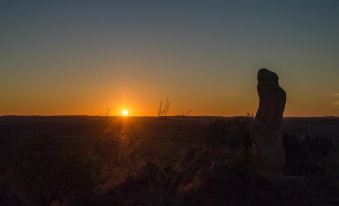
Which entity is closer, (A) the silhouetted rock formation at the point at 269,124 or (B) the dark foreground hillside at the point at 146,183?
(B) the dark foreground hillside at the point at 146,183

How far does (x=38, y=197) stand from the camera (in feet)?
66.2

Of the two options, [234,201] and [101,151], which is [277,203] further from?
[101,151]

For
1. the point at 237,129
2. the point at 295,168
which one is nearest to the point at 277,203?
the point at 295,168

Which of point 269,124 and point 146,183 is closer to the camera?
point 146,183

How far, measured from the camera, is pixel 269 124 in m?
23.2

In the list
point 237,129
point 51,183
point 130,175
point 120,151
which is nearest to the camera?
point 51,183

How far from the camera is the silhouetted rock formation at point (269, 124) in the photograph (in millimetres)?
22562

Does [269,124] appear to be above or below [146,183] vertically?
above

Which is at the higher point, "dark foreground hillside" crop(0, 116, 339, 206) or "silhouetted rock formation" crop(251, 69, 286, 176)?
"silhouetted rock formation" crop(251, 69, 286, 176)

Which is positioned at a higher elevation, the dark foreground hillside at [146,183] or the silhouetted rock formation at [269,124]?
the silhouetted rock formation at [269,124]

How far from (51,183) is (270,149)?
8328 millimetres

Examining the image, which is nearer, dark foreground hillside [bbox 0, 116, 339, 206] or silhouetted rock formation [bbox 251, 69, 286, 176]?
dark foreground hillside [bbox 0, 116, 339, 206]

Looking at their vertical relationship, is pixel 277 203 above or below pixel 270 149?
below

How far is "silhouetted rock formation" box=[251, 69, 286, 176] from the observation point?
74.0ft
